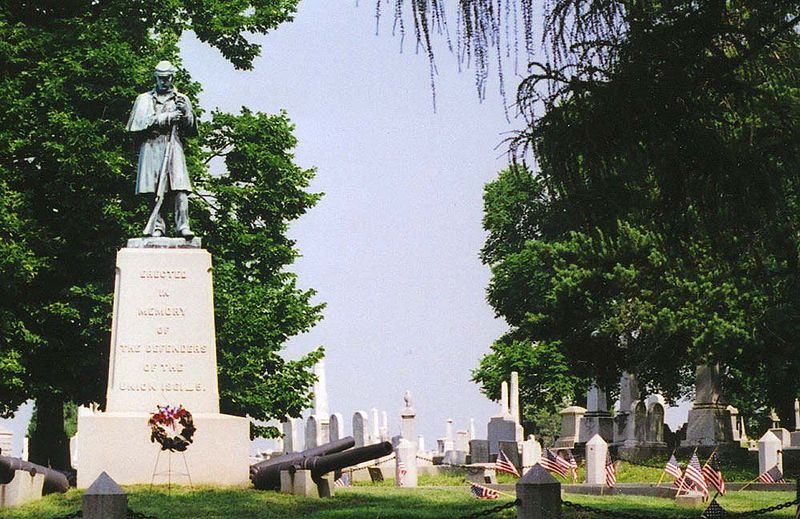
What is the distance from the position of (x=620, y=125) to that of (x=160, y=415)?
9422 millimetres

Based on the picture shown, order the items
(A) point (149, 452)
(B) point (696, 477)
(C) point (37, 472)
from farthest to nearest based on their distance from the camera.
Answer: (B) point (696, 477) → (A) point (149, 452) → (C) point (37, 472)

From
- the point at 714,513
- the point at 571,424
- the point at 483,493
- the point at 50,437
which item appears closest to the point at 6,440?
the point at 50,437

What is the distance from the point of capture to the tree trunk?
27.8 meters

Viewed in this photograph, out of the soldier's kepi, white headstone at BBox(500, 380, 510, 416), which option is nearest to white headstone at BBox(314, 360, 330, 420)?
white headstone at BBox(500, 380, 510, 416)

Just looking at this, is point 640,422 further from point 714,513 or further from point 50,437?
point 714,513

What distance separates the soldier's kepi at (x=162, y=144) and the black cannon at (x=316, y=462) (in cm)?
420

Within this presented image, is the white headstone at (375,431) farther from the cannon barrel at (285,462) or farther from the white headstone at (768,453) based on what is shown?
the cannon barrel at (285,462)

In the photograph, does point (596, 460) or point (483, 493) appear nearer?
point (483, 493)

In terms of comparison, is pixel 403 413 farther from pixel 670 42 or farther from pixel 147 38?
pixel 670 42

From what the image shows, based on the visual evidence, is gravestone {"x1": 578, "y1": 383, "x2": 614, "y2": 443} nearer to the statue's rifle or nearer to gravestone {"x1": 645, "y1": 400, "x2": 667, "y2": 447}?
gravestone {"x1": 645, "y1": 400, "x2": 667, "y2": 447}

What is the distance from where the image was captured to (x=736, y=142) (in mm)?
9016

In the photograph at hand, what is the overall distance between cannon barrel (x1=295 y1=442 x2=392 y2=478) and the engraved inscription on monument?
7.63 ft

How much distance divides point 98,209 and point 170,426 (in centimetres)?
1183

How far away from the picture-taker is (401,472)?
27125 mm
